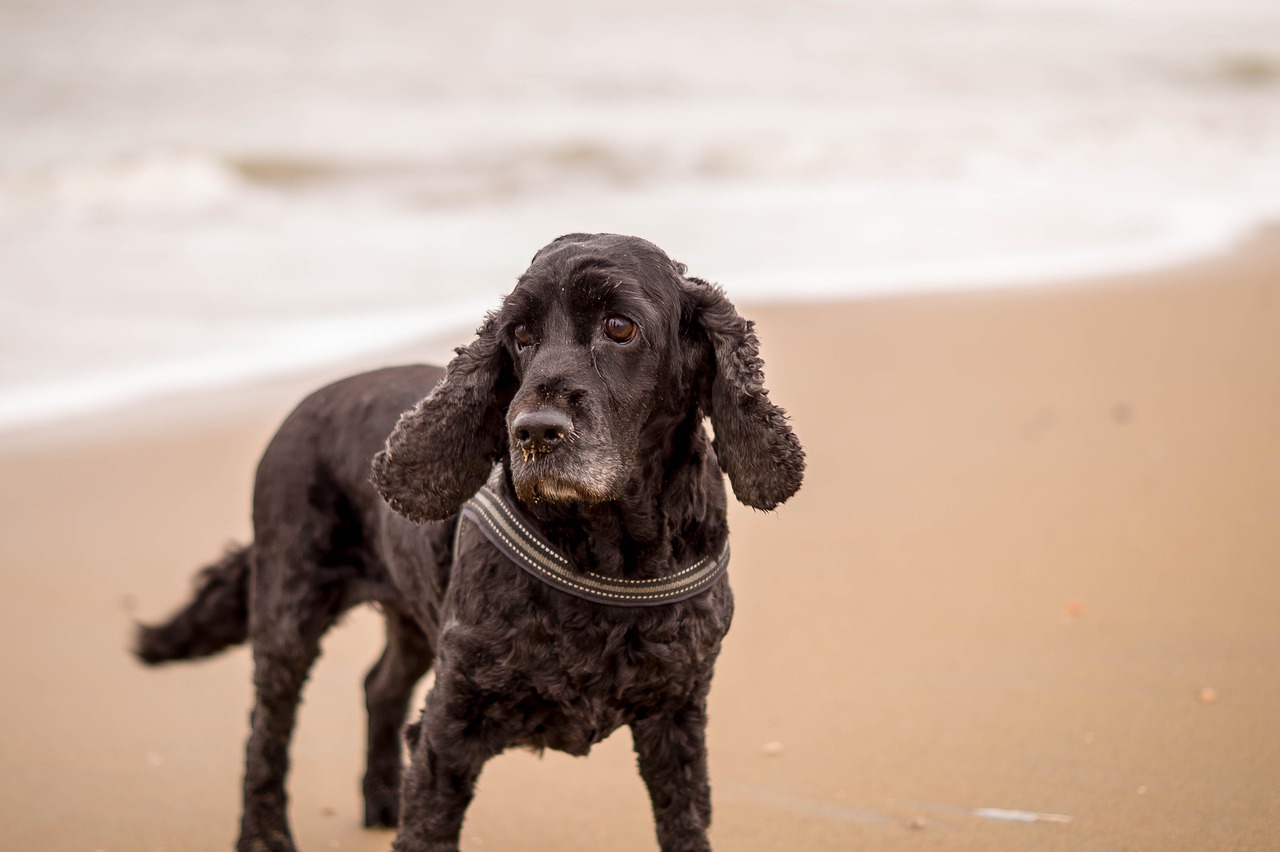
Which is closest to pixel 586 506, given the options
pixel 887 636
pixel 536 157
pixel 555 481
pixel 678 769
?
pixel 555 481

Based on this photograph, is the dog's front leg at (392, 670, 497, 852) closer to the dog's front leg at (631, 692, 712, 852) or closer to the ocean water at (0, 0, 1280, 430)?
the dog's front leg at (631, 692, 712, 852)

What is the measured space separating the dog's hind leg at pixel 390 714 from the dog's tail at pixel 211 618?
0.54m

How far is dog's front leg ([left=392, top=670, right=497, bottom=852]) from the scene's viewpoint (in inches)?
124

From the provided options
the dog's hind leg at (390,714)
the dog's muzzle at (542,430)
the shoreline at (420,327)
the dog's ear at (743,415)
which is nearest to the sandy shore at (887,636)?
the dog's hind leg at (390,714)

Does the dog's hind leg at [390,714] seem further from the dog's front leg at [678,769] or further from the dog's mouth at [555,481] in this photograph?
the dog's mouth at [555,481]

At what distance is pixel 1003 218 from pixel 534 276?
441 inches

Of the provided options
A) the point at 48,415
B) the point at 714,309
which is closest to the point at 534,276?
the point at 714,309

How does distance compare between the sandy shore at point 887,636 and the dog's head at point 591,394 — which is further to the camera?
the sandy shore at point 887,636

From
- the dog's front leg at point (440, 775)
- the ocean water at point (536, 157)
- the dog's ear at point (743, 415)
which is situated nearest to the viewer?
the dog's ear at point (743, 415)

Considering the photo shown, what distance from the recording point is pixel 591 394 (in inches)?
112

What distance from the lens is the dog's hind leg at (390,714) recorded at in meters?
4.29

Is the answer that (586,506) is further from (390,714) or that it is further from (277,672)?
(390,714)

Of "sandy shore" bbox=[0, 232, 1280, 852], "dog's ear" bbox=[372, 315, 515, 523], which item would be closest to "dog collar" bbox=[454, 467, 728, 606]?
"dog's ear" bbox=[372, 315, 515, 523]

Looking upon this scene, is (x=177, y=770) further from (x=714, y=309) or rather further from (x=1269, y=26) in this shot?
(x=1269, y=26)
